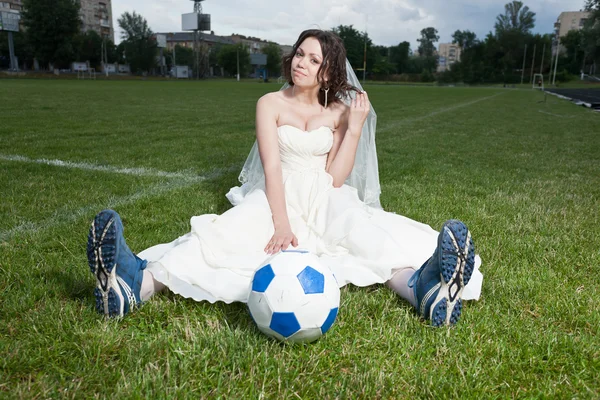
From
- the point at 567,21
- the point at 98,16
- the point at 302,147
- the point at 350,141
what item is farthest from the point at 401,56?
the point at 302,147

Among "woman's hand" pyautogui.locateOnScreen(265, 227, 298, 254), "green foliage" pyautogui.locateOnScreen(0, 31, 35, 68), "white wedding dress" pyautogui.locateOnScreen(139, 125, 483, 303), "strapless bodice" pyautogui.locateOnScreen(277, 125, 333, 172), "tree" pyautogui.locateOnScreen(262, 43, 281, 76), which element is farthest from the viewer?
"tree" pyautogui.locateOnScreen(262, 43, 281, 76)

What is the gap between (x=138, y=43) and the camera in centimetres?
8875

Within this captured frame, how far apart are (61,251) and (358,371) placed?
7.87 feet

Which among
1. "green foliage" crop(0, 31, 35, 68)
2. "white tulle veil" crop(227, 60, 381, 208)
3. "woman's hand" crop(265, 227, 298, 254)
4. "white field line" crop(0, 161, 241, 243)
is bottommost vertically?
"white field line" crop(0, 161, 241, 243)

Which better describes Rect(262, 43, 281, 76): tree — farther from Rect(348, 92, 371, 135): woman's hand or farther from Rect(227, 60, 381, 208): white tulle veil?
Rect(348, 92, 371, 135): woman's hand

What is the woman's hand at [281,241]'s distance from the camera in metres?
2.96

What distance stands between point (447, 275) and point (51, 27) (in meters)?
79.4

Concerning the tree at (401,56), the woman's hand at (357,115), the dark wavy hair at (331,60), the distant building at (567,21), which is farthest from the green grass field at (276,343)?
the distant building at (567,21)

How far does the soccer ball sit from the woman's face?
1.77m

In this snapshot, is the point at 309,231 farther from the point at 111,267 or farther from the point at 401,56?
the point at 401,56

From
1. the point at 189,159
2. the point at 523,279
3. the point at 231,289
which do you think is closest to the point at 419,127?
the point at 189,159

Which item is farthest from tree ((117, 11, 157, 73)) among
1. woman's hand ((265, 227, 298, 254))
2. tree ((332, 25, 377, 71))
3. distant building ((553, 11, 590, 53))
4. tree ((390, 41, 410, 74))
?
distant building ((553, 11, 590, 53))

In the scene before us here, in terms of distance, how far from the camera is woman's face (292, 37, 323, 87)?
3498mm

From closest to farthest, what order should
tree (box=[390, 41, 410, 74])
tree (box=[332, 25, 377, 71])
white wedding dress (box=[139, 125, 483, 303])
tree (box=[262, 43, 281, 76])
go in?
1. white wedding dress (box=[139, 125, 483, 303])
2. tree (box=[332, 25, 377, 71])
3. tree (box=[262, 43, 281, 76])
4. tree (box=[390, 41, 410, 74])
